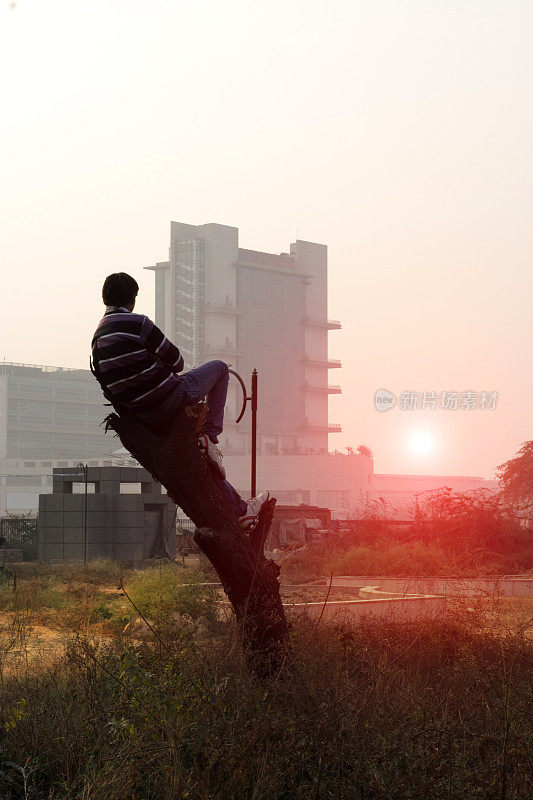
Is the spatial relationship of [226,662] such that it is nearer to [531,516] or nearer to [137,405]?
[137,405]

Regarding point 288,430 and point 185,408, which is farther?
point 288,430

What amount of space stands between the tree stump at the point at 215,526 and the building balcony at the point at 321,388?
167 meters

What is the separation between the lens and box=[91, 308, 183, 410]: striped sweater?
6.33 m

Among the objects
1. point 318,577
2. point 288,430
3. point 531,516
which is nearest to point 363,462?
point 288,430

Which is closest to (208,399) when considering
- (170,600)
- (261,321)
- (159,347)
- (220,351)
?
(159,347)

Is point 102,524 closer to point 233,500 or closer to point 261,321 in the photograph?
point 233,500

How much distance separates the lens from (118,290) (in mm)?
6586

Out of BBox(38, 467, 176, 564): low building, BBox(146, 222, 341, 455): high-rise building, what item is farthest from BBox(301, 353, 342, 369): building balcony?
→ BBox(38, 467, 176, 564): low building

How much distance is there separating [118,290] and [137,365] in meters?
0.58

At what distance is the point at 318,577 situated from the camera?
23.9 m

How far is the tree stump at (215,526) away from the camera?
6.66 metres

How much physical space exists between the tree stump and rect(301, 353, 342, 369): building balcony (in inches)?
6570

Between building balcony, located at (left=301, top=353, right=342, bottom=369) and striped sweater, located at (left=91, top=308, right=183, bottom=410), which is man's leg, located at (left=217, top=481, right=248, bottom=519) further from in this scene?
building balcony, located at (left=301, top=353, right=342, bottom=369)

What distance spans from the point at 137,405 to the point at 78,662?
2.07 meters
